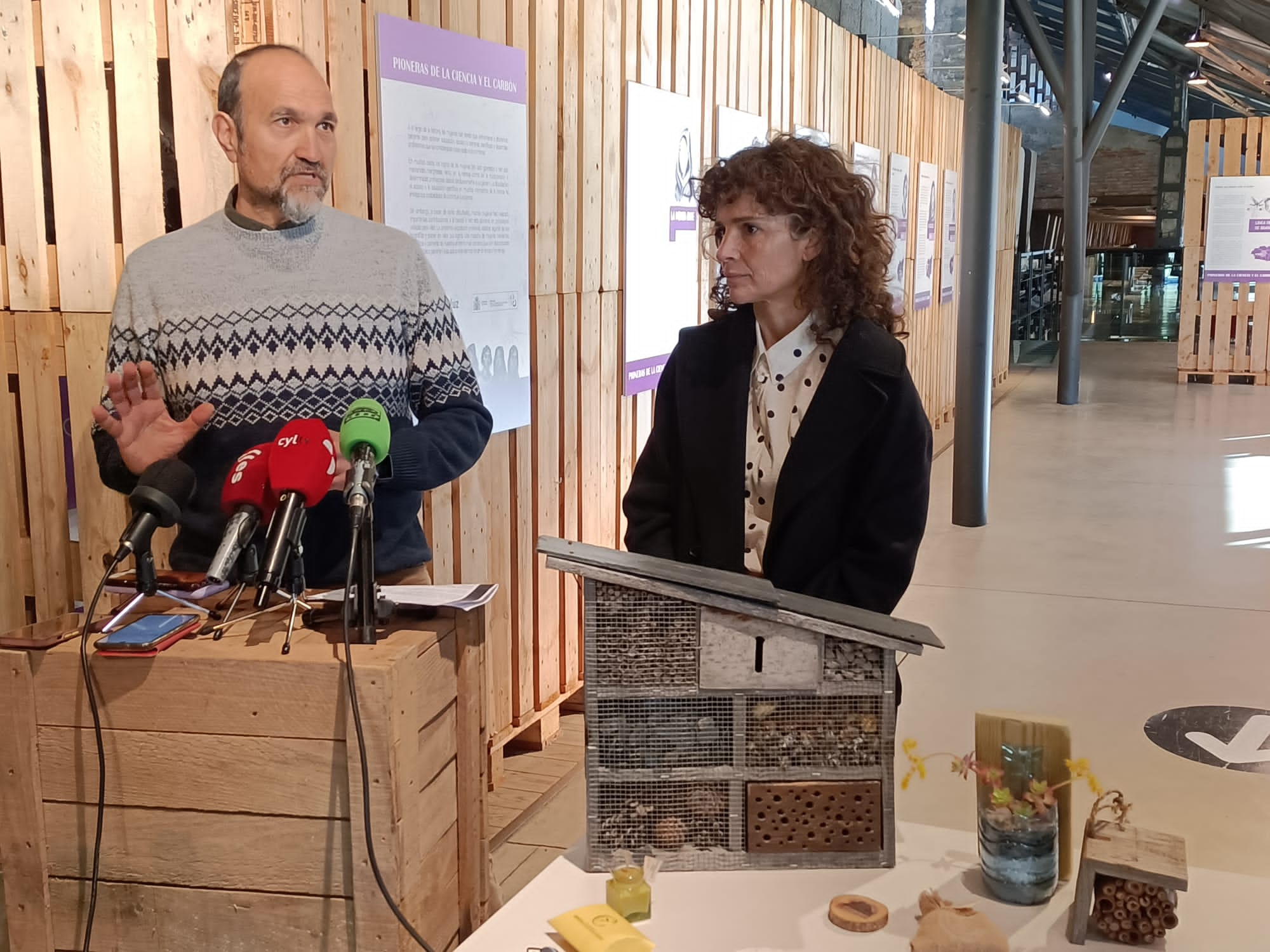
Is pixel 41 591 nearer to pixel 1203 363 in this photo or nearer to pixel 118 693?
pixel 118 693

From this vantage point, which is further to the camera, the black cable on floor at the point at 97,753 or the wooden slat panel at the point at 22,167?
the wooden slat panel at the point at 22,167

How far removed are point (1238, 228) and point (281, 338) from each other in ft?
47.3

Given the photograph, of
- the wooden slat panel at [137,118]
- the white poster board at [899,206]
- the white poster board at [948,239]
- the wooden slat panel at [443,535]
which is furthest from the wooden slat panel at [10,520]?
the white poster board at [948,239]

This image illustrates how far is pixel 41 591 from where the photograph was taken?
3090 mm

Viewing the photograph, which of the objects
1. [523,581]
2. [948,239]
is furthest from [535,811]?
[948,239]

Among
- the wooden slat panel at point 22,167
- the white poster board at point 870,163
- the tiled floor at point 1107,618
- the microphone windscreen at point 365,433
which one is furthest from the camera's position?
the white poster board at point 870,163

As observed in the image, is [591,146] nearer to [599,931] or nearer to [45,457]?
[45,457]

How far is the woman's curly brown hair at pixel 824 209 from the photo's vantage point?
2348 mm

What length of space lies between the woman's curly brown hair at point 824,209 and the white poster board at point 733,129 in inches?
129

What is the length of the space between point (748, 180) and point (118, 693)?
4.64 feet

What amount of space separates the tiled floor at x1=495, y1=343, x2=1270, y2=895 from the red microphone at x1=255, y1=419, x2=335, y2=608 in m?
1.78

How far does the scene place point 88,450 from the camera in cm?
303

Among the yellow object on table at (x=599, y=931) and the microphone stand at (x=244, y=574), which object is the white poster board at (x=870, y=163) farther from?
the yellow object on table at (x=599, y=931)

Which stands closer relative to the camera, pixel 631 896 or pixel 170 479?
pixel 631 896
